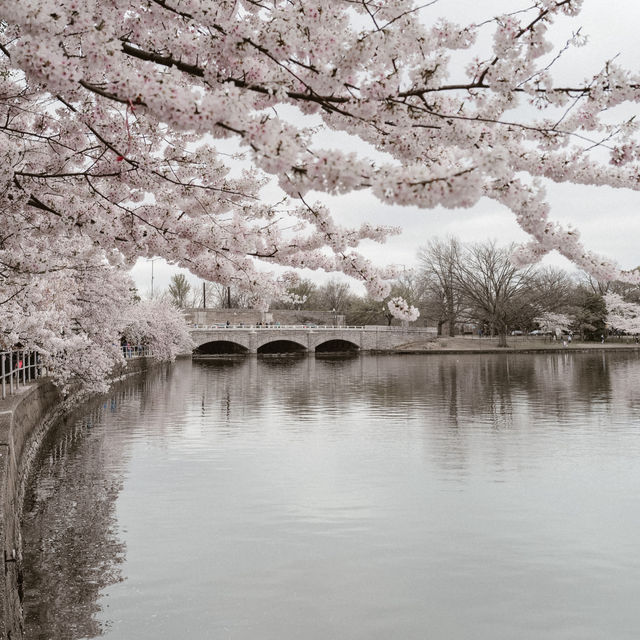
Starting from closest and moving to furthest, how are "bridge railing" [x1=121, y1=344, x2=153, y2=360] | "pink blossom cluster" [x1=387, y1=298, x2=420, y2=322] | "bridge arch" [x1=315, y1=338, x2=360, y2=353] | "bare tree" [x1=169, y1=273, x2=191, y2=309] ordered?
"pink blossom cluster" [x1=387, y1=298, x2=420, y2=322]
"bridge railing" [x1=121, y1=344, x2=153, y2=360]
"bridge arch" [x1=315, y1=338, x2=360, y2=353]
"bare tree" [x1=169, y1=273, x2=191, y2=309]

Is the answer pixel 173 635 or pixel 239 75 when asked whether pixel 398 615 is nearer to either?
pixel 173 635

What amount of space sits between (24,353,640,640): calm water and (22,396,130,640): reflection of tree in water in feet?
0.10

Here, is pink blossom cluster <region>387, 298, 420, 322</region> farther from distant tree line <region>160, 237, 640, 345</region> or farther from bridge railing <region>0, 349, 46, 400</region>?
distant tree line <region>160, 237, 640, 345</region>

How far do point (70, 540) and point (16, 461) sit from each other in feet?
6.61

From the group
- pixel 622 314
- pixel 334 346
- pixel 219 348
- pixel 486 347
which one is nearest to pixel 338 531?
pixel 486 347

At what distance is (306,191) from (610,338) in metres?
85.0

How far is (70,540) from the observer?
8.48m

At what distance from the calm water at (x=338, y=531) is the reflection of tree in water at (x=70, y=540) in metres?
0.03

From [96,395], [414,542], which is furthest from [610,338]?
[414,542]

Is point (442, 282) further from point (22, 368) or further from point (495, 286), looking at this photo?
point (22, 368)

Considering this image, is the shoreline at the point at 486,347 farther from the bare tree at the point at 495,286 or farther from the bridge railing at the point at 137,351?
the bridge railing at the point at 137,351

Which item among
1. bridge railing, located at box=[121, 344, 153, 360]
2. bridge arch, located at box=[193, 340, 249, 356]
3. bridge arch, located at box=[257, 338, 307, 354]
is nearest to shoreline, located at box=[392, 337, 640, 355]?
bridge arch, located at box=[257, 338, 307, 354]

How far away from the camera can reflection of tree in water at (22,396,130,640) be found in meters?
6.40

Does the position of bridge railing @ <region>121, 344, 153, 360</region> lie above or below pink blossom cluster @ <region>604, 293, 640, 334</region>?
below
